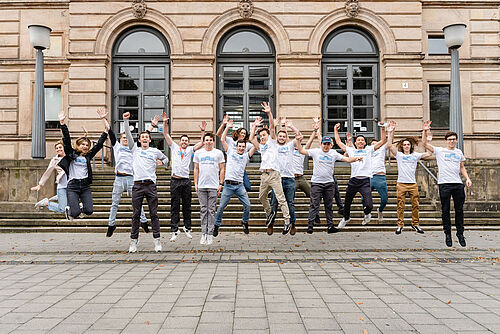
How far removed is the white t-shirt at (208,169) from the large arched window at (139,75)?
978 cm

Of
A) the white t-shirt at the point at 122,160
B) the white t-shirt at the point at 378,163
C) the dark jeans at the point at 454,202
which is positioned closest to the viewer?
the dark jeans at the point at 454,202

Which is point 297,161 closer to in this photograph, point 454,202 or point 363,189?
point 363,189

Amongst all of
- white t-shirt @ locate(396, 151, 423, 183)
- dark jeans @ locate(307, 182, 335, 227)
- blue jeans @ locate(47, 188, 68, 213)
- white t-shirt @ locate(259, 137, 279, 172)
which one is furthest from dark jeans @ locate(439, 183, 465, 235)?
blue jeans @ locate(47, 188, 68, 213)

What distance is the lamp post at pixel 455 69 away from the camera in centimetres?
1250

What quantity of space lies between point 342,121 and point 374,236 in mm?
8821

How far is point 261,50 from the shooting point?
18234 mm

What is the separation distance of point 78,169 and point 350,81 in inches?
512

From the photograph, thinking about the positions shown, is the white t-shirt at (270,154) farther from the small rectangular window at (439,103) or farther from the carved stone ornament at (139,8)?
the small rectangular window at (439,103)

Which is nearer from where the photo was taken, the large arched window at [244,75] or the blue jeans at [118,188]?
the blue jeans at [118,188]

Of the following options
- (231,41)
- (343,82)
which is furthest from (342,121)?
(231,41)

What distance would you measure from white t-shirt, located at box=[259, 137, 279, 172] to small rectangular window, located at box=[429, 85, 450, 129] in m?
12.6

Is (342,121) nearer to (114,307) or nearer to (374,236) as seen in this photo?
(374,236)

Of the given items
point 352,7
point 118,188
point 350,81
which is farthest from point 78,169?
point 352,7

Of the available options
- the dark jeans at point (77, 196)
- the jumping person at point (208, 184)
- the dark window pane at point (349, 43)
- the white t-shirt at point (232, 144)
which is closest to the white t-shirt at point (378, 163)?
the white t-shirt at point (232, 144)
